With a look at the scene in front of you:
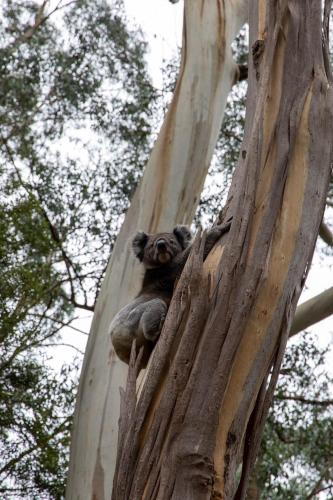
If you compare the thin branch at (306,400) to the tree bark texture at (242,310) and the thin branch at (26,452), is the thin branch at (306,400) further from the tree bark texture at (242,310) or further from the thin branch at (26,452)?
the tree bark texture at (242,310)

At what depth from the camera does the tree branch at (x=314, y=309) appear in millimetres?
Answer: 7484

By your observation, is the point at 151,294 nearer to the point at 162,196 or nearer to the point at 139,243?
the point at 139,243

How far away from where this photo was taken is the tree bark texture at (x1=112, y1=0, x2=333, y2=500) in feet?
11.5

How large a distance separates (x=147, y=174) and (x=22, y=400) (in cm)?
259

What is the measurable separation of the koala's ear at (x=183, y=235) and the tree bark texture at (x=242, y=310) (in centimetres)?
155

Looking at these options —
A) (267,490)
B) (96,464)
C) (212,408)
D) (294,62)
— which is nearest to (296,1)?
(294,62)

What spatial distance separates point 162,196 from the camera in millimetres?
7676

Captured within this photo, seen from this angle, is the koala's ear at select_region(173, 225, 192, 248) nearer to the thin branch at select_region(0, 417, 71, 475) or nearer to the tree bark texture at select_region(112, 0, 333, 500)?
the tree bark texture at select_region(112, 0, 333, 500)

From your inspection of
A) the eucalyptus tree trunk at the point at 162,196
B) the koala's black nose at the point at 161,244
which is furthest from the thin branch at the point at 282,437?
the koala's black nose at the point at 161,244

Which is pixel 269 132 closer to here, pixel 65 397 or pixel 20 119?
pixel 65 397

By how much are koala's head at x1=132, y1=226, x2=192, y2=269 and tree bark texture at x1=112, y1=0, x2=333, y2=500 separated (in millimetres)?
1289

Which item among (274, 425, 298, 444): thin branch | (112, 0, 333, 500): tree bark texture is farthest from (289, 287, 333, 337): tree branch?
(112, 0, 333, 500): tree bark texture

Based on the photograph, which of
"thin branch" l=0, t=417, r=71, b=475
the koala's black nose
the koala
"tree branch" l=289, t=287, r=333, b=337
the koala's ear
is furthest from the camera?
"thin branch" l=0, t=417, r=71, b=475

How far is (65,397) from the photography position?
909 centimetres
